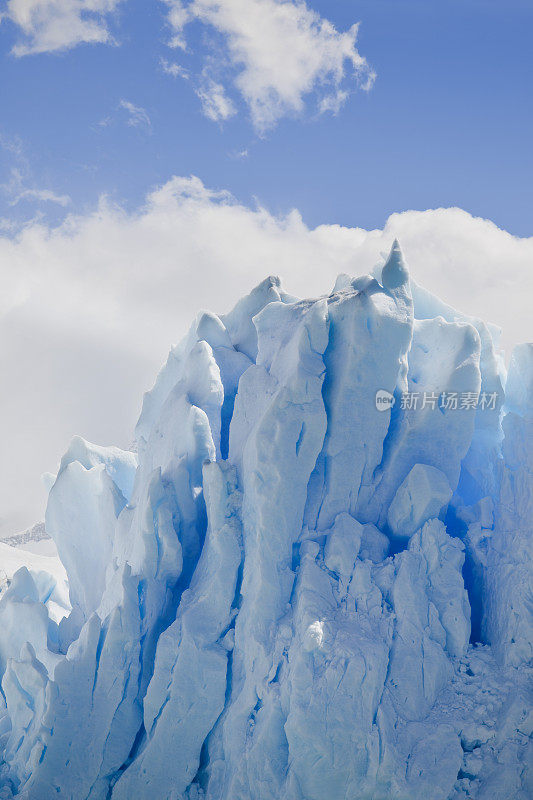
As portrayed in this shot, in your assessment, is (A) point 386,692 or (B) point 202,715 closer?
(A) point 386,692

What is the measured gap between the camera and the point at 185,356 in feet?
52.7

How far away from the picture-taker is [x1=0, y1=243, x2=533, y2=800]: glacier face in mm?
9867

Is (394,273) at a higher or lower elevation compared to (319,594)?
higher

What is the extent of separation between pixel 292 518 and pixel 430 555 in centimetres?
247

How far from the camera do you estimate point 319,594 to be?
35.8 feet

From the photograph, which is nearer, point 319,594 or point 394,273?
point 319,594

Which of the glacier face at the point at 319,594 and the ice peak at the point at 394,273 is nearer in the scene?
the glacier face at the point at 319,594

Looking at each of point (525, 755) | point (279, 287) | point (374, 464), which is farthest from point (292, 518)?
point (279, 287)

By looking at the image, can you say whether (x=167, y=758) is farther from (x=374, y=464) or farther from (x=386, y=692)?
(x=374, y=464)

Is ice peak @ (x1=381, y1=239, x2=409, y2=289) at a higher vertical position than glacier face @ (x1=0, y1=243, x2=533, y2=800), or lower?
higher

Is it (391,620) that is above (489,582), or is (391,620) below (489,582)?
A: below

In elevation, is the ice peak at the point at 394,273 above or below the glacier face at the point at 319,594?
above

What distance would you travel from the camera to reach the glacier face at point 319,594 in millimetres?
9867

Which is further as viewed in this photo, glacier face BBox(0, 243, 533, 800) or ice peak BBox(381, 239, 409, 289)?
ice peak BBox(381, 239, 409, 289)
